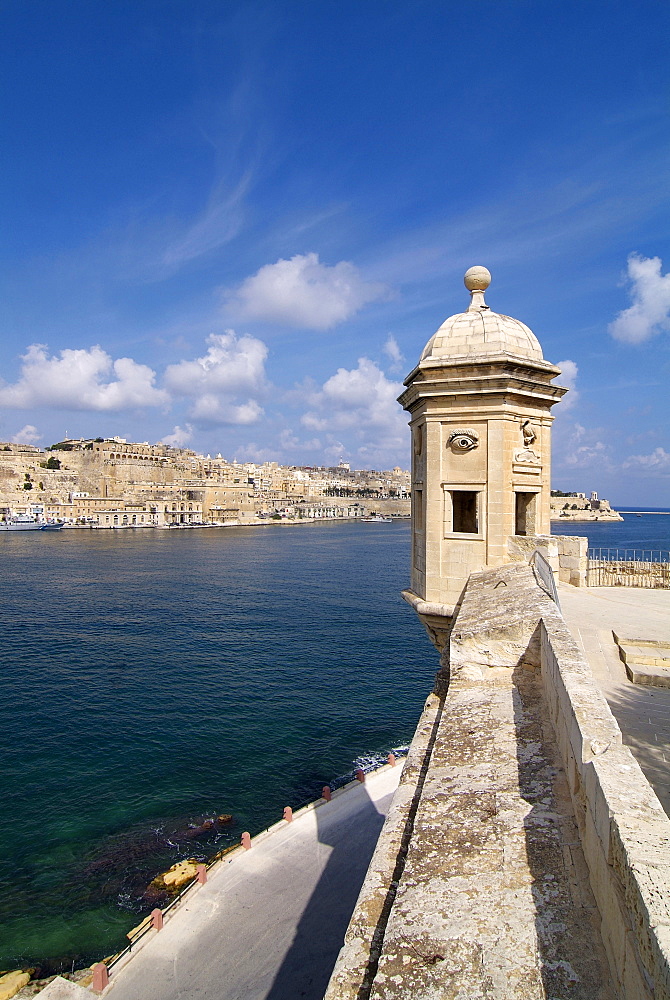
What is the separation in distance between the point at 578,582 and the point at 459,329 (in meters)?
4.57

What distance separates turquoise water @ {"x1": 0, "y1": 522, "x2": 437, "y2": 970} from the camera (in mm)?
12789

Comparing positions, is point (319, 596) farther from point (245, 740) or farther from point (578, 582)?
point (578, 582)

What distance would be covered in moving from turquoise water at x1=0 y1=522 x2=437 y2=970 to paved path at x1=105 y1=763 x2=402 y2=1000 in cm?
161

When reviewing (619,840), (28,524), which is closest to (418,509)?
(619,840)

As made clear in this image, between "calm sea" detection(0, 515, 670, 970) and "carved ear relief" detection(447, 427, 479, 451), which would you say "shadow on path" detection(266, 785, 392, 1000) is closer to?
"calm sea" detection(0, 515, 670, 970)

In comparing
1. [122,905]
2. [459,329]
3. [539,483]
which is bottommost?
[122,905]

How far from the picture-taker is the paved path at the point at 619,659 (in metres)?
4.15

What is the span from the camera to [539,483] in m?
7.75

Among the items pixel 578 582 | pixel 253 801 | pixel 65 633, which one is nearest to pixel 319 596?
pixel 65 633

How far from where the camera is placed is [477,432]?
7234mm

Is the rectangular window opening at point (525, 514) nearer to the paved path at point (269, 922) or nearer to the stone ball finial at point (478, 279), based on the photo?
the stone ball finial at point (478, 279)

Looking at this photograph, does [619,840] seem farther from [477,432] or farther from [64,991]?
[64,991]

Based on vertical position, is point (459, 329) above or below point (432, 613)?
above

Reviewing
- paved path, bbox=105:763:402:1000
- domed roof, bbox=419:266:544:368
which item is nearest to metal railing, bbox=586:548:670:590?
domed roof, bbox=419:266:544:368
